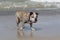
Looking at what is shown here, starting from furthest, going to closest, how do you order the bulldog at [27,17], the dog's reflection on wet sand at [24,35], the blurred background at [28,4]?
the blurred background at [28,4]
the bulldog at [27,17]
the dog's reflection on wet sand at [24,35]

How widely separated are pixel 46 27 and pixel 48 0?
23.1 feet

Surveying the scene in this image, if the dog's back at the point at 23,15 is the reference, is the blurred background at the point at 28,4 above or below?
below

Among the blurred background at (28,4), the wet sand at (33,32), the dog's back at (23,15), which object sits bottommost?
the wet sand at (33,32)

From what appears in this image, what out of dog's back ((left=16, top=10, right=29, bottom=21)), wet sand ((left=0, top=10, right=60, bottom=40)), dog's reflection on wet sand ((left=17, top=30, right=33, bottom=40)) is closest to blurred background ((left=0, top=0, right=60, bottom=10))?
wet sand ((left=0, top=10, right=60, bottom=40))

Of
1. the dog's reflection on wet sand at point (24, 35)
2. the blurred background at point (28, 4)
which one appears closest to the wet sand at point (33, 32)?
the dog's reflection on wet sand at point (24, 35)

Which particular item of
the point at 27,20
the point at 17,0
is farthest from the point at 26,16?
the point at 17,0

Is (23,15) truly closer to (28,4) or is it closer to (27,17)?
(27,17)

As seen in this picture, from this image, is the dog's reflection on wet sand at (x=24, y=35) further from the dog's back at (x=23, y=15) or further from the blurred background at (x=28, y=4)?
the blurred background at (x=28, y=4)

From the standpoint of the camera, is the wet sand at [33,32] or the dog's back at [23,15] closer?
the wet sand at [33,32]

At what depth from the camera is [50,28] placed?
7.44 metres

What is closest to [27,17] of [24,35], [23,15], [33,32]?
[23,15]

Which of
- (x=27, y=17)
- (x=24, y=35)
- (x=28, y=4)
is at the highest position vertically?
(x=27, y=17)

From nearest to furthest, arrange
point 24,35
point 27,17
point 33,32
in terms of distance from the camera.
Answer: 1. point 24,35
2. point 33,32
3. point 27,17

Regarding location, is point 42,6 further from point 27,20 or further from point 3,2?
point 27,20
